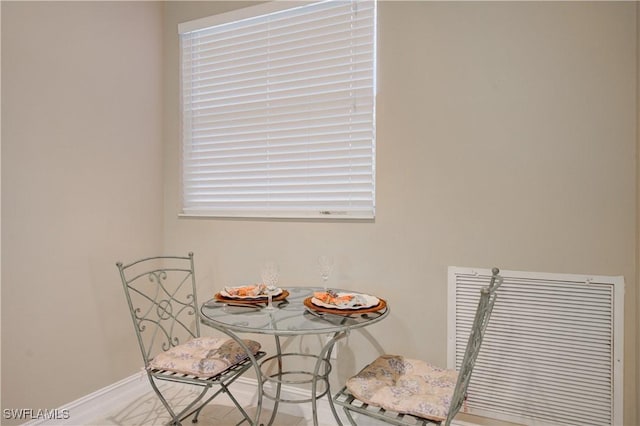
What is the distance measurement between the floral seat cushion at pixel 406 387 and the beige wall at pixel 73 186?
1637 mm

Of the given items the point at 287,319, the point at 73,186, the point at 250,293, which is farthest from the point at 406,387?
the point at 73,186

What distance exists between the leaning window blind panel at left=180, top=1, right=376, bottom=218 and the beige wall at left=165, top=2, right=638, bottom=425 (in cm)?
14

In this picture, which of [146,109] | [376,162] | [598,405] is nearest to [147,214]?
[146,109]

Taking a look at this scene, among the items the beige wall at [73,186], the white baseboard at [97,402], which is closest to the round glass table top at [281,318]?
the beige wall at [73,186]

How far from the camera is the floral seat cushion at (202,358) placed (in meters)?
1.75

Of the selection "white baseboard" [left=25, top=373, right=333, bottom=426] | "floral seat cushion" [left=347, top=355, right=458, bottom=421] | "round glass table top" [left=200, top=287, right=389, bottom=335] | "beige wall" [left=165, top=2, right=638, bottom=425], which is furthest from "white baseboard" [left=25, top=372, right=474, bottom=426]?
"round glass table top" [left=200, top=287, right=389, bottom=335]

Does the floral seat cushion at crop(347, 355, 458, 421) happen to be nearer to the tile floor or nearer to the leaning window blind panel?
the tile floor

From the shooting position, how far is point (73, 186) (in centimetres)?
211

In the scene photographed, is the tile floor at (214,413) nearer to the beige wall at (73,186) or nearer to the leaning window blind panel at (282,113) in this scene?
the beige wall at (73,186)

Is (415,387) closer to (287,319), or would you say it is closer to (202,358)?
(287,319)

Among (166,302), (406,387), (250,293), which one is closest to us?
(406,387)

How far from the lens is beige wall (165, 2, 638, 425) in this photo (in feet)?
5.50

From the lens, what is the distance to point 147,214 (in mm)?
2600

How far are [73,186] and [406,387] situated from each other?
2066 millimetres
